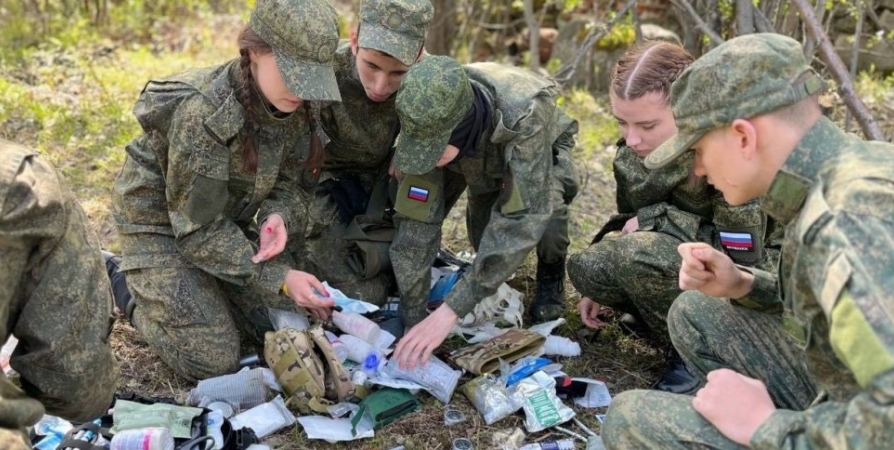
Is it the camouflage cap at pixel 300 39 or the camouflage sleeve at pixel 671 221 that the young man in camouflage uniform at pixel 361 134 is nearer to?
the camouflage cap at pixel 300 39

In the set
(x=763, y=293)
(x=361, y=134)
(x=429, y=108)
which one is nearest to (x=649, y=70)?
(x=429, y=108)

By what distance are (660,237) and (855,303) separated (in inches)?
75.0

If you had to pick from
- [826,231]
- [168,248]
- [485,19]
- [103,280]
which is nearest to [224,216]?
[168,248]

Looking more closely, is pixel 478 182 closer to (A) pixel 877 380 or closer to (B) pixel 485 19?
(A) pixel 877 380

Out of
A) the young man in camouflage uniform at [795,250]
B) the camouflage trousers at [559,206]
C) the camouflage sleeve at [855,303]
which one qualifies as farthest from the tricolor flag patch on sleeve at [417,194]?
the camouflage sleeve at [855,303]

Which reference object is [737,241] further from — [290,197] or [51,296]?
[51,296]

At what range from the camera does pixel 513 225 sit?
375 centimetres

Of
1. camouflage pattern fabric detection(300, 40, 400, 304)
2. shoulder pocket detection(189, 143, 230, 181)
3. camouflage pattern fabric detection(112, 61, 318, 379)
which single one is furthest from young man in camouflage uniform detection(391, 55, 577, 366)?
shoulder pocket detection(189, 143, 230, 181)

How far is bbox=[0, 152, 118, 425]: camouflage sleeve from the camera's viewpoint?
2230mm

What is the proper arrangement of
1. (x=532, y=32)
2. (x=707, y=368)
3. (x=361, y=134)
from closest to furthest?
(x=707, y=368) < (x=361, y=134) < (x=532, y=32)

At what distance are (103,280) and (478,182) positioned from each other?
200 centimetres

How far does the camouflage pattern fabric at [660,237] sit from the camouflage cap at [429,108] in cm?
95

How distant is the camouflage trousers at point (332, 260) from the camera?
14.2 ft

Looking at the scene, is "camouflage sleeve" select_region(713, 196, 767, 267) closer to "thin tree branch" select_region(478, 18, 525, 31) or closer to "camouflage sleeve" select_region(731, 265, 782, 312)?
"camouflage sleeve" select_region(731, 265, 782, 312)
